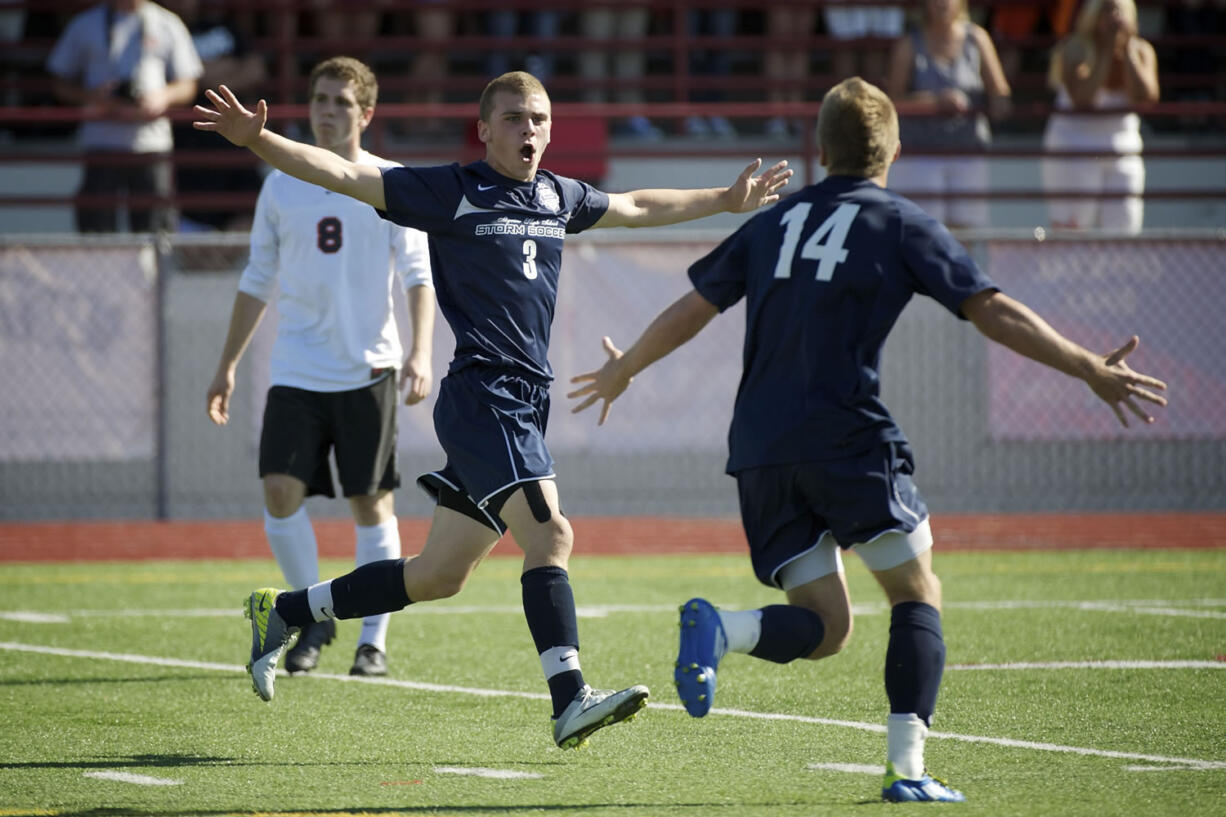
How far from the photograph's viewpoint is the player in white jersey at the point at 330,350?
6973mm

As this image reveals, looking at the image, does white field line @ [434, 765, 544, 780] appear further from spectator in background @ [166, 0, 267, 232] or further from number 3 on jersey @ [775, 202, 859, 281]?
spectator in background @ [166, 0, 267, 232]

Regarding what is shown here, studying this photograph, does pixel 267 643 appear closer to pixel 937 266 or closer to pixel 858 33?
pixel 937 266

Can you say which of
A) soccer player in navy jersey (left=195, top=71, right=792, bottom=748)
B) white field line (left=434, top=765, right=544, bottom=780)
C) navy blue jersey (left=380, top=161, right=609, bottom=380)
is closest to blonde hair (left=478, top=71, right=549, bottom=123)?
soccer player in navy jersey (left=195, top=71, right=792, bottom=748)

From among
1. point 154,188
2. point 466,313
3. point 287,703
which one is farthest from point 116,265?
point 466,313

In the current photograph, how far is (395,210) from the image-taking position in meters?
5.28

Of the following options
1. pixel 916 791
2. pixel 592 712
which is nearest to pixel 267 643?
pixel 592 712

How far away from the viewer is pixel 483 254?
5.31 meters

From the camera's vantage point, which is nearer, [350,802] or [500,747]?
[350,802]

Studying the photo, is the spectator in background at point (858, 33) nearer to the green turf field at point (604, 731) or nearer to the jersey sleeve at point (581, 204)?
the green turf field at point (604, 731)

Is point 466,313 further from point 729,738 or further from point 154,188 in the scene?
point 154,188

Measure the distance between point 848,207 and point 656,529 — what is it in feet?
28.7

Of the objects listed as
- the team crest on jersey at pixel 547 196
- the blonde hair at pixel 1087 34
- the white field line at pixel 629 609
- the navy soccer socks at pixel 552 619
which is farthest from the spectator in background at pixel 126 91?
the navy soccer socks at pixel 552 619

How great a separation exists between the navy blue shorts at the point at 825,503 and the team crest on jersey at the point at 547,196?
48.6 inches

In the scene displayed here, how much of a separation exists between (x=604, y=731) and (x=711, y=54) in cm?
1296
